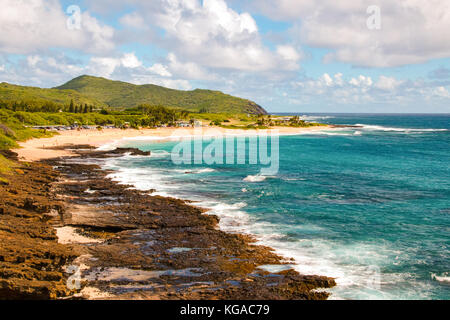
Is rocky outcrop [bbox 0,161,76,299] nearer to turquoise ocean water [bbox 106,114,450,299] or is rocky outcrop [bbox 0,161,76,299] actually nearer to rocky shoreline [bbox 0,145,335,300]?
rocky shoreline [bbox 0,145,335,300]

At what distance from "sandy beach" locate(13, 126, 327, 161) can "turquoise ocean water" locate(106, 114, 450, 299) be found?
15.1m

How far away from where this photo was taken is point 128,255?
59.0ft

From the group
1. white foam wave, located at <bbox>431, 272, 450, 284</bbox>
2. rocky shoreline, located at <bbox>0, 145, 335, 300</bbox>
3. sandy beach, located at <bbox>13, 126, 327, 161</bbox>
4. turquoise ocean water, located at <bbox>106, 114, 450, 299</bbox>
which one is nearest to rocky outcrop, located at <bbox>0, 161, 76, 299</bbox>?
rocky shoreline, located at <bbox>0, 145, 335, 300</bbox>

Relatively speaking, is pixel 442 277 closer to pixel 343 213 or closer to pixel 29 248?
pixel 343 213

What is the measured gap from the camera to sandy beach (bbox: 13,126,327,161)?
2339 inches

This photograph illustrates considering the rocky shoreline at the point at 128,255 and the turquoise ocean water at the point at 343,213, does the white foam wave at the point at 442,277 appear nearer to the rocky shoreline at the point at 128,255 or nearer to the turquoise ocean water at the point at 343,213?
the turquoise ocean water at the point at 343,213

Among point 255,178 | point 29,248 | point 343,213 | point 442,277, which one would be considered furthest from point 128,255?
point 255,178

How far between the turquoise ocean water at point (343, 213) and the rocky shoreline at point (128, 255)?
7.05ft

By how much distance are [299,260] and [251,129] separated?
12340 centimetres

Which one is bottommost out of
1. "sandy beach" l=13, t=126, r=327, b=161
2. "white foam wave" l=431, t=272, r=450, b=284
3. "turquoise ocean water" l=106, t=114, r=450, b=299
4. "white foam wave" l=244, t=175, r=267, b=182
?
"white foam wave" l=431, t=272, r=450, b=284

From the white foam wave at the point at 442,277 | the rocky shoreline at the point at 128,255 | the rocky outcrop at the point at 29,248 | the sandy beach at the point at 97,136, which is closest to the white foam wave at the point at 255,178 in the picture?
Answer: the rocky shoreline at the point at 128,255
